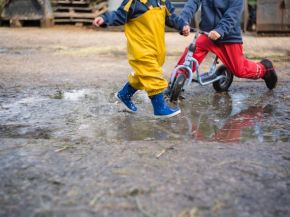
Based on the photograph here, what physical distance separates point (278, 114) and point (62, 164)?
2421mm

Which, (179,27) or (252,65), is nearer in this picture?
(179,27)

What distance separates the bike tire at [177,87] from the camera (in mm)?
5180

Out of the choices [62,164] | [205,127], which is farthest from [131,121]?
[62,164]

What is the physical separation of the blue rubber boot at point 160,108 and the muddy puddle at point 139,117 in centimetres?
7

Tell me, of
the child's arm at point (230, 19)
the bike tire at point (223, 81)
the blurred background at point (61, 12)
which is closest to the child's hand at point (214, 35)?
the child's arm at point (230, 19)

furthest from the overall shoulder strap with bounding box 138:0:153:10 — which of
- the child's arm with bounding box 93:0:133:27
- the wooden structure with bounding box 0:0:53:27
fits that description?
the wooden structure with bounding box 0:0:53:27

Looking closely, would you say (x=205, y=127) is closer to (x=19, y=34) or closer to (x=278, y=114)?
(x=278, y=114)

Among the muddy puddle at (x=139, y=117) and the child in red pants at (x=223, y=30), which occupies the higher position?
the child in red pants at (x=223, y=30)

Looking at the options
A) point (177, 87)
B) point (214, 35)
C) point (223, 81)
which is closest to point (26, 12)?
point (223, 81)

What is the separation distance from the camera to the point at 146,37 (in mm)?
4430

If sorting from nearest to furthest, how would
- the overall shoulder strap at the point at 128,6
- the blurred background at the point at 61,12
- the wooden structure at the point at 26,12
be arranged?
the overall shoulder strap at the point at 128,6, the blurred background at the point at 61,12, the wooden structure at the point at 26,12

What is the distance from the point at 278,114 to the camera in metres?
4.80

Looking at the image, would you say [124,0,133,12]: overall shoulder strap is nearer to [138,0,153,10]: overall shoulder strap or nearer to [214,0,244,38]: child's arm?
[138,0,153,10]: overall shoulder strap

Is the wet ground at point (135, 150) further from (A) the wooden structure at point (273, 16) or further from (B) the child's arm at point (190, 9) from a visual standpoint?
(A) the wooden structure at point (273, 16)
